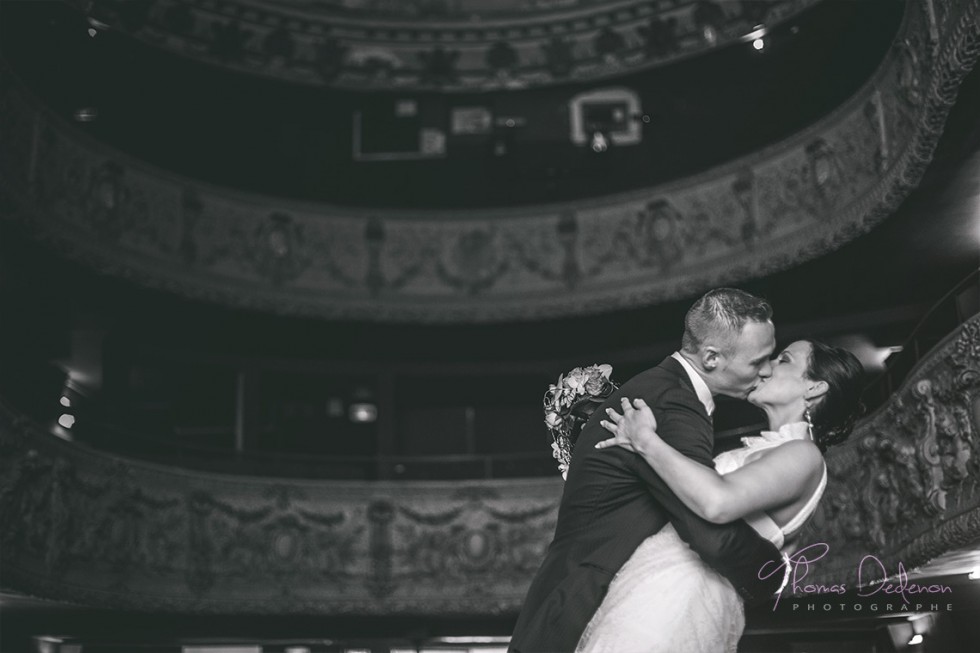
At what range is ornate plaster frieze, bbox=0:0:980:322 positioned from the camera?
14906 millimetres

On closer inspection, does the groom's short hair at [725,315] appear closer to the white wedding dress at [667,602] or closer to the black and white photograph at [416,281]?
the white wedding dress at [667,602]

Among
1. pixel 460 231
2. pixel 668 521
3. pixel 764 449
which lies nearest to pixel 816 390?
pixel 764 449

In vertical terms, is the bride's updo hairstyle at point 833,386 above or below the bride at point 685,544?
above

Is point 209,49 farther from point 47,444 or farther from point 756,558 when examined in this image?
point 756,558

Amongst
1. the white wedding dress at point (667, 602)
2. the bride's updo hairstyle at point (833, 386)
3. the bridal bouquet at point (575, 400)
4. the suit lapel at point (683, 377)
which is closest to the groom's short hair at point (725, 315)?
the suit lapel at point (683, 377)

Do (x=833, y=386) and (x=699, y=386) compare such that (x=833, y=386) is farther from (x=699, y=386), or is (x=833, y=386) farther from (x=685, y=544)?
(x=685, y=544)

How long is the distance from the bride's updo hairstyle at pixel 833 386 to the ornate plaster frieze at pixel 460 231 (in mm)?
9833

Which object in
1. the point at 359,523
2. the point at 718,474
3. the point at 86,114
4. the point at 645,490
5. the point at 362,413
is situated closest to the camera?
the point at 718,474

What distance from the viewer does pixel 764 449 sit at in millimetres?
3748

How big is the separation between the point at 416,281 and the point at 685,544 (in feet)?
51.3

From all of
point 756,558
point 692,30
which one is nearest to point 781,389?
point 756,558

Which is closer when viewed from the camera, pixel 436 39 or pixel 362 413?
pixel 436 39

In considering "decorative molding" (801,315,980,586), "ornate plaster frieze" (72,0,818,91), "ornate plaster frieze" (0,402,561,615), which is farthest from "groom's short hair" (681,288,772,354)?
"ornate plaster frieze" (72,0,818,91)

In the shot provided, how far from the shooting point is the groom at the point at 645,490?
11.5ft
